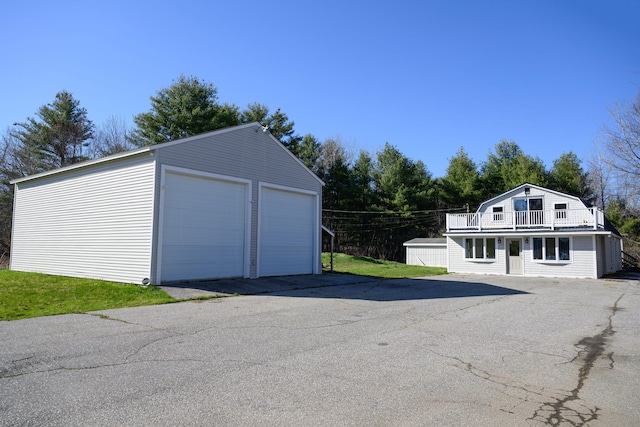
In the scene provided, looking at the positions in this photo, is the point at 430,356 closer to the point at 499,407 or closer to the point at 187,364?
the point at 499,407

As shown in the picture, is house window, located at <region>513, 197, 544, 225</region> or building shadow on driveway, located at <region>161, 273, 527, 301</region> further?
house window, located at <region>513, 197, 544, 225</region>

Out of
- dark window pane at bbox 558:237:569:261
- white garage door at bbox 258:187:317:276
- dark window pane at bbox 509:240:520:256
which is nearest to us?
white garage door at bbox 258:187:317:276

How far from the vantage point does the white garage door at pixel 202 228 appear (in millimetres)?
13891

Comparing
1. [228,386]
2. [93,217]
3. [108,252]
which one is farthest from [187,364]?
[93,217]

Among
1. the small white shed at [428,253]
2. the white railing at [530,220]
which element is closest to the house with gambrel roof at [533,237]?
the white railing at [530,220]

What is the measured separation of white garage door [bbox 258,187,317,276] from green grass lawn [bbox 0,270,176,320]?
17.9 feet

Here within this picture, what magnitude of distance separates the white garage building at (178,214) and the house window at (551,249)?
1465 centimetres

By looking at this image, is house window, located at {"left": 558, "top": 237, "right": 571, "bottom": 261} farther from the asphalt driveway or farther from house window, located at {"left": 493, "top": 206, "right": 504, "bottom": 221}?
Result: the asphalt driveway

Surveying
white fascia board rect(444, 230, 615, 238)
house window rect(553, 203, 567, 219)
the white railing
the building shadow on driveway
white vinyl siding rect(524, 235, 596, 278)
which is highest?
house window rect(553, 203, 567, 219)

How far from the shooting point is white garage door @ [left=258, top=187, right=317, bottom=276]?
56.6 feet

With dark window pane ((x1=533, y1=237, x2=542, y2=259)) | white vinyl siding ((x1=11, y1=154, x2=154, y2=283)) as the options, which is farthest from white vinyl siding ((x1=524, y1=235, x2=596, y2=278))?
white vinyl siding ((x1=11, y1=154, x2=154, y2=283))

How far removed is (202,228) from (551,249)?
21062 millimetres

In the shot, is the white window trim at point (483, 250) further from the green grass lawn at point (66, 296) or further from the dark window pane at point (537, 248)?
the green grass lawn at point (66, 296)

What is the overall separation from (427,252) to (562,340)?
2892 cm
